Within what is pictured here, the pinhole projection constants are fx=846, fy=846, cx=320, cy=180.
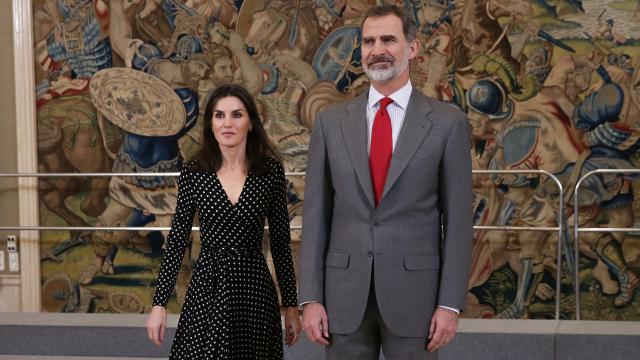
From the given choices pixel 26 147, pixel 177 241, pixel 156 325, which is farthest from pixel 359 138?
pixel 26 147

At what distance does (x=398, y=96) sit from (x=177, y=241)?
0.99m

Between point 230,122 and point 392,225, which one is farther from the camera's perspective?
point 230,122

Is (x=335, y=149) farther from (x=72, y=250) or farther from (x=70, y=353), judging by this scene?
(x=72, y=250)

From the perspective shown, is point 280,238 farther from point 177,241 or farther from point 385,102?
point 385,102

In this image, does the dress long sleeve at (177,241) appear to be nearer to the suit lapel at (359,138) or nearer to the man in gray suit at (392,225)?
the man in gray suit at (392,225)

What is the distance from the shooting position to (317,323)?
2.56 metres

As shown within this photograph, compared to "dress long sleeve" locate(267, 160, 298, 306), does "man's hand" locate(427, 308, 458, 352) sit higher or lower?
lower

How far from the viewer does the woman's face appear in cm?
305

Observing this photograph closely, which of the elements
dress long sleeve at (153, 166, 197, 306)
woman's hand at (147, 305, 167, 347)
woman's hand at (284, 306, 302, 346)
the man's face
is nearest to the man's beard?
the man's face

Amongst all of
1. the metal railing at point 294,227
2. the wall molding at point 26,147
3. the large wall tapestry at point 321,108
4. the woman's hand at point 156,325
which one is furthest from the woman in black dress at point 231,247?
the wall molding at point 26,147

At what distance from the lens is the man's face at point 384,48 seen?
100 inches

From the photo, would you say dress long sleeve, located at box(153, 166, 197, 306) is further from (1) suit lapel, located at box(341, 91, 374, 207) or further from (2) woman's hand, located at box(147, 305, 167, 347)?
(1) suit lapel, located at box(341, 91, 374, 207)

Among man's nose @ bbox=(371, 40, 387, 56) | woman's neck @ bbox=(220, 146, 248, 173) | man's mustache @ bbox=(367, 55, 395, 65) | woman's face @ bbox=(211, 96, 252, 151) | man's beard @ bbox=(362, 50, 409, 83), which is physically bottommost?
woman's neck @ bbox=(220, 146, 248, 173)

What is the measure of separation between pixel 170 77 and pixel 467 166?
4.99 metres
